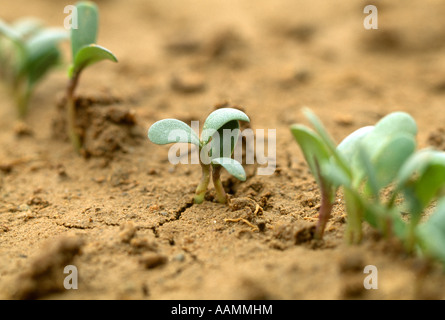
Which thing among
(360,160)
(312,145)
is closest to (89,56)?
(312,145)

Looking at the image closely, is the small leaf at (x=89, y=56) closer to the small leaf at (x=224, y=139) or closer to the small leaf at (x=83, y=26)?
the small leaf at (x=83, y=26)

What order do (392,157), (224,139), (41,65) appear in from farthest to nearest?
(41,65)
(224,139)
(392,157)

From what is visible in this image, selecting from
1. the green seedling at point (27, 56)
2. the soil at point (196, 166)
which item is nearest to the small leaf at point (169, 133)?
the soil at point (196, 166)

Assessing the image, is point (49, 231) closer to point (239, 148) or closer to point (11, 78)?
A: point (239, 148)

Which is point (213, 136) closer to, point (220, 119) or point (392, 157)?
point (220, 119)

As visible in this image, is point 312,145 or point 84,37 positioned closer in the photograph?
point 312,145

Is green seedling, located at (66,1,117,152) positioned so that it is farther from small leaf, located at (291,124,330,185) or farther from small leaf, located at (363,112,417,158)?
small leaf, located at (363,112,417,158)
